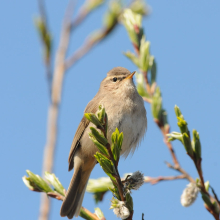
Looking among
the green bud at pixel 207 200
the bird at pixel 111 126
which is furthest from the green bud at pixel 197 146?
the bird at pixel 111 126

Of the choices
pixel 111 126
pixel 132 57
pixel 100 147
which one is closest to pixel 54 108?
pixel 111 126

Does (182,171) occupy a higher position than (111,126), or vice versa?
(111,126)

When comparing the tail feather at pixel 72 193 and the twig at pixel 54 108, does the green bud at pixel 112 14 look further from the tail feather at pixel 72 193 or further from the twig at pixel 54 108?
the tail feather at pixel 72 193

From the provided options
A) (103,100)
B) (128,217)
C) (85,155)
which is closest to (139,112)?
(103,100)

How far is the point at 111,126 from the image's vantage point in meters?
4.63

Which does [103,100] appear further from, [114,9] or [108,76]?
[114,9]

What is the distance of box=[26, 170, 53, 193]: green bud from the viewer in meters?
2.42

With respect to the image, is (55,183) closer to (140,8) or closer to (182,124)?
(182,124)

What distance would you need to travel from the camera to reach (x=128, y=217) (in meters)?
2.16

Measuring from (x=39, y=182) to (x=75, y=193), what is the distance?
2818 millimetres

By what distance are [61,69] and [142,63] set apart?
2269mm

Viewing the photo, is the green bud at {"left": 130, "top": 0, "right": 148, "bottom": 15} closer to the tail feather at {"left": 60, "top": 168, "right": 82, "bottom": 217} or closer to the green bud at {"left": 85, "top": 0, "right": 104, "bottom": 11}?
the green bud at {"left": 85, "top": 0, "right": 104, "bottom": 11}

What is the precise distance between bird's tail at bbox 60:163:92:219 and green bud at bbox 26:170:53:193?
74.9 inches

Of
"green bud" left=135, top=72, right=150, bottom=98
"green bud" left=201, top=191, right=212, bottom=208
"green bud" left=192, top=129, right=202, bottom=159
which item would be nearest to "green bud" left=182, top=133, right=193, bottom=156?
"green bud" left=192, top=129, right=202, bottom=159
